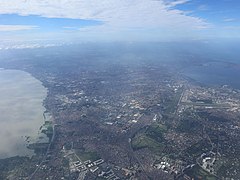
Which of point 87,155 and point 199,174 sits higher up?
point 199,174

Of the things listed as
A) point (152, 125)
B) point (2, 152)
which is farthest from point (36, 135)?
point (152, 125)

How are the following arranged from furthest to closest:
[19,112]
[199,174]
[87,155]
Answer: [19,112] < [87,155] < [199,174]

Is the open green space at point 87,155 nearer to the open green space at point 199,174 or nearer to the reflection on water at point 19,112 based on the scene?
the reflection on water at point 19,112

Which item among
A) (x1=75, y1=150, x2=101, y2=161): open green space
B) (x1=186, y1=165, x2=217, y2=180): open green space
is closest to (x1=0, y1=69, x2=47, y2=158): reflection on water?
(x1=75, y1=150, x2=101, y2=161): open green space

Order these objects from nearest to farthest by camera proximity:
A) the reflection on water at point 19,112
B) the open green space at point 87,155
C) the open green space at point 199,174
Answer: the open green space at point 199,174 → the open green space at point 87,155 → the reflection on water at point 19,112

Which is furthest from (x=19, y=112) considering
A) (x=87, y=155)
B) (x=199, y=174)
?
(x=199, y=174)

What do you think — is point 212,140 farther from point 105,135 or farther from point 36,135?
point 36,135

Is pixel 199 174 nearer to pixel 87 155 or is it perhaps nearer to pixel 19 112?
pixel 87 155

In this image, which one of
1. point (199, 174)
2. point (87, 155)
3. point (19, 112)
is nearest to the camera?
point (199, 174)

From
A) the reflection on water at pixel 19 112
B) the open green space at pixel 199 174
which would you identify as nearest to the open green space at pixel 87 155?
the reflection on water at pixel 19 112
